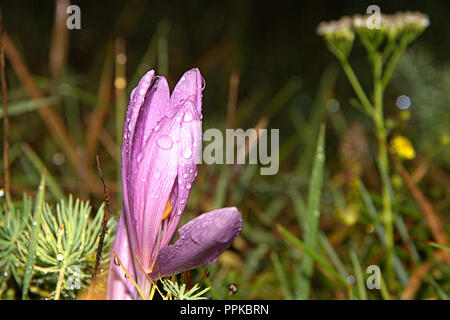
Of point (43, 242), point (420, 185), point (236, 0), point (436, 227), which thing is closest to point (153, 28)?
point (236, 0)

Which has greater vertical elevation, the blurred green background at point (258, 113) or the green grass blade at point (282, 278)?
the blurred green background at point (258, 113)

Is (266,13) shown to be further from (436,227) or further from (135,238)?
(135,238)

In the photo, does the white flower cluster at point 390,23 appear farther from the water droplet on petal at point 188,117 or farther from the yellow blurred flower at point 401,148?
the water droplet on petal at point 188,117

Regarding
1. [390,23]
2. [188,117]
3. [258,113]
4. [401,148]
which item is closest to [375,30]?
[390,23]

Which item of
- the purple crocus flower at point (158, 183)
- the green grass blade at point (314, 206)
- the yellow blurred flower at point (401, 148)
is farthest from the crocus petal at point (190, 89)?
the yellow blurred flower at point (401, 148)

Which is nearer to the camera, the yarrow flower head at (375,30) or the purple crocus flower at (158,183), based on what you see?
the purple crocus flower at (158,183)

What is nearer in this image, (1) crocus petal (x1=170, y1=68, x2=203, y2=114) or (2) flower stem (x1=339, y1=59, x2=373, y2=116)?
(1) crocus petal (x1=170, y1=68, x2=203, y2=114)

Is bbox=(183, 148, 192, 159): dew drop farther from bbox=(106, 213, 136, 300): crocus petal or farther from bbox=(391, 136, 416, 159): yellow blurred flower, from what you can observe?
bbox=(391, 136, 416, 159): yellow blurred flower

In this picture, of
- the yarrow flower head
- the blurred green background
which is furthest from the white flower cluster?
the blurred green background

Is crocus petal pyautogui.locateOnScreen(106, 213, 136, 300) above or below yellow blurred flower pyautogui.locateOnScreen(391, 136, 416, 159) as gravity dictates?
below
